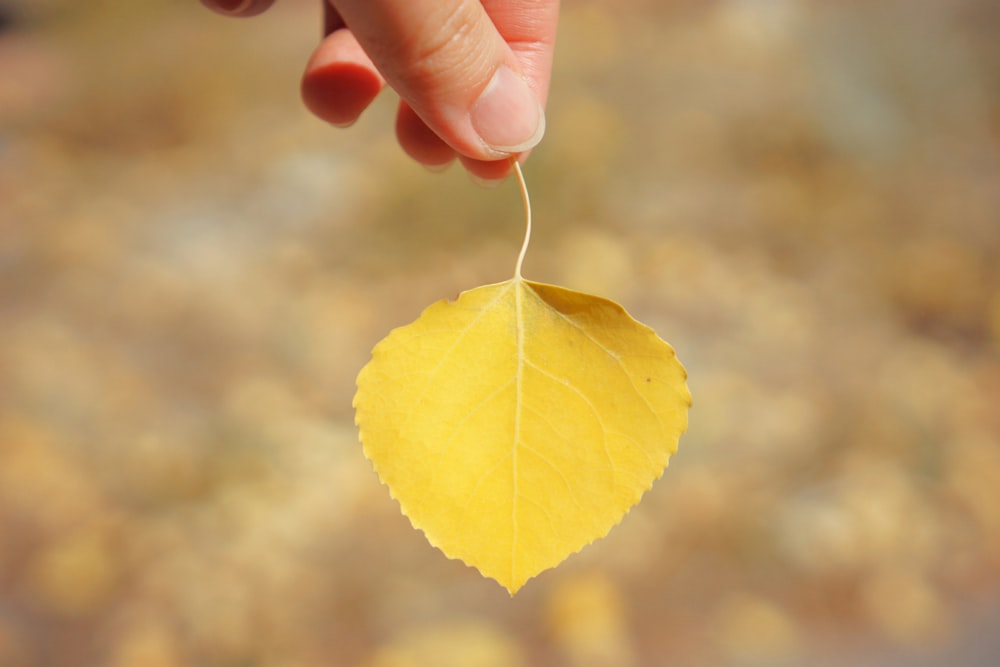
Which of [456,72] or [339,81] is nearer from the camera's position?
[456,72]

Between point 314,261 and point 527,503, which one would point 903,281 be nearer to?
point 314,261

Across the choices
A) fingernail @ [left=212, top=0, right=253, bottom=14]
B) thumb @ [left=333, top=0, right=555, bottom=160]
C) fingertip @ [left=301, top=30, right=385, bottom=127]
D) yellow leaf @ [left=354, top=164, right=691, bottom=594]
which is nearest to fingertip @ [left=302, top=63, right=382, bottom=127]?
fingertip @ [left=301, top=30, right=385, bottom=127]

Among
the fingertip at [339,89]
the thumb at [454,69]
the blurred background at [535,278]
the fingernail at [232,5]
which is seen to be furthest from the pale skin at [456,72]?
the blurred background at [535,278]

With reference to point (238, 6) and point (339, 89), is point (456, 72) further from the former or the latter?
point (238, 6)

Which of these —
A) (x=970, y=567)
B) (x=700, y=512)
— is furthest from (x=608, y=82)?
(x=970, y=567)

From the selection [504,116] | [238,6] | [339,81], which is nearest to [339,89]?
[339,81]

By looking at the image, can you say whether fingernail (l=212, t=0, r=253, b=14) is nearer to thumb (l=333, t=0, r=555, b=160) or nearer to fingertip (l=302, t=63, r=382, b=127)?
fingertip (l=302, t=63, r=382, b=127)

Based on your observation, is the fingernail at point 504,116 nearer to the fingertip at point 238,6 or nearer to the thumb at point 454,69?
the thumb at point 454,69
